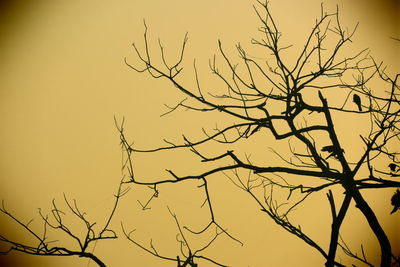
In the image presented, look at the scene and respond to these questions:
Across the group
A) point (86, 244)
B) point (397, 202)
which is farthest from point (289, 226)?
point (86, 244)

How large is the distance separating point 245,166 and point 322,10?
1763 mm

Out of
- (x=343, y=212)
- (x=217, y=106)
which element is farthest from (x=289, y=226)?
(x=217, y=106)

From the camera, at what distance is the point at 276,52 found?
3492 millimetres

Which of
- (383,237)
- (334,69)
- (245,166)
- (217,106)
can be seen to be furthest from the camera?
(334,69)

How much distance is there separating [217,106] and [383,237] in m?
1.77

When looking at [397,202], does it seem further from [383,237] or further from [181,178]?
[181,178]

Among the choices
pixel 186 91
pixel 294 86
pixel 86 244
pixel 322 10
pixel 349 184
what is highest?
pixel 322 10

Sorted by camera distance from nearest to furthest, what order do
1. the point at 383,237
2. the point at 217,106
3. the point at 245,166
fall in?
the point at 383,237 < the point at 245,166 < the point at 217,106

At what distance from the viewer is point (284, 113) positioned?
3328 millimetres

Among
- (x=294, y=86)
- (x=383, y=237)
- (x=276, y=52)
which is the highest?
(x=276, y=52)

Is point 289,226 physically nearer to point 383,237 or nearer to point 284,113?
point 383,237

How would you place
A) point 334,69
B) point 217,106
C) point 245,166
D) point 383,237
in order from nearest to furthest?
point 383,237 < point 245,166 < point 217,106 < point 334,69

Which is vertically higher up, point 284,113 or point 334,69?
point 334,69

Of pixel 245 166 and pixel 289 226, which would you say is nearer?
pixel 245 166
